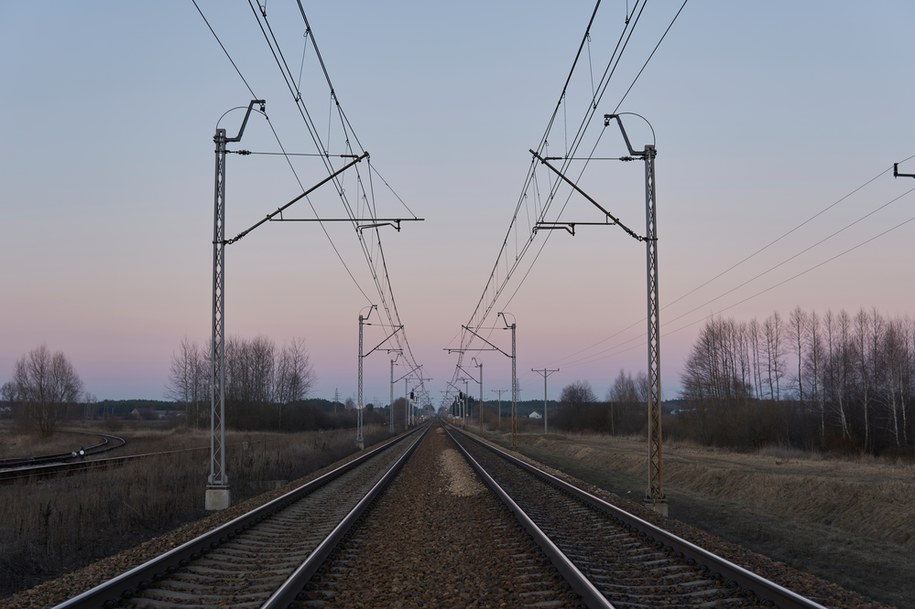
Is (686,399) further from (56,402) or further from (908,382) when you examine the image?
(56,402)

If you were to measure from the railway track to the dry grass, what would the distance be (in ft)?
7.38

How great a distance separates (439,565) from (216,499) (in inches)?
380

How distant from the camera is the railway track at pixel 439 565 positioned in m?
8.95

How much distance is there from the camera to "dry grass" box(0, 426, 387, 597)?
12172 millimetres

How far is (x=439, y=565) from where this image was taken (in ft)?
36.5

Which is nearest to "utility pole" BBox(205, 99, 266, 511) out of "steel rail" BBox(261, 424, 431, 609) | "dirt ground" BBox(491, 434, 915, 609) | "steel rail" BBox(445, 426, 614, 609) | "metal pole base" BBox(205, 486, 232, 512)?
"metal pole base" BBox(205, 486, 232, 512)

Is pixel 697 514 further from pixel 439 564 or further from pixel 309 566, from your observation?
pixel 309 566

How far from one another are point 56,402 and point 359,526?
217 ft

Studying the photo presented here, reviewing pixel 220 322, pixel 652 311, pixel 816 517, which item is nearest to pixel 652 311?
pixel 652 311

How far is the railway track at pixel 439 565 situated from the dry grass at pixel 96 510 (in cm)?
225

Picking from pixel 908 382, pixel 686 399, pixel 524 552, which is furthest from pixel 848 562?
pixel 686 399

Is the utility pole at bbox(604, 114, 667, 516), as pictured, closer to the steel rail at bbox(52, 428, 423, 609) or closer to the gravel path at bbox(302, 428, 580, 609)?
the gravel path at bbox(302, 428, 580, 609)

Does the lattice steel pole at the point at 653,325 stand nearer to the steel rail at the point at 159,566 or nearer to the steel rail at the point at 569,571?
the steel rail at the point at 569,571

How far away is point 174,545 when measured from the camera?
1272cm
